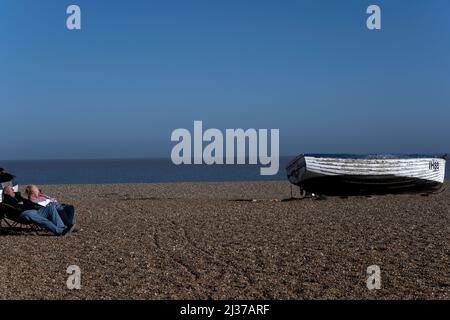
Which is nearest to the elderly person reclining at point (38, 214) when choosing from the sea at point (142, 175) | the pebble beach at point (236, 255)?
the pebble beach at point (236, 255)

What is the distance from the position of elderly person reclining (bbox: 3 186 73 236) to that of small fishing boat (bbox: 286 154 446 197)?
10.4 m

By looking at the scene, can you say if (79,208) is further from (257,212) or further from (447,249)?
(447,249)

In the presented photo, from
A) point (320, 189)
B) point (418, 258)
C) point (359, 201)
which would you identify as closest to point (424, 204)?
point (359, 201)

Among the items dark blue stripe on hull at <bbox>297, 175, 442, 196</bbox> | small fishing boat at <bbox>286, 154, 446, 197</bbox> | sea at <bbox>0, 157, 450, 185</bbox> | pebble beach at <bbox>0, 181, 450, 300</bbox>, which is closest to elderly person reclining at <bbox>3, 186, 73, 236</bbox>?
pebble beach at <bbox>0, 181, 450, 300</bbox>

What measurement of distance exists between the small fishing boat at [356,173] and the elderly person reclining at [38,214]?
34.0 ft

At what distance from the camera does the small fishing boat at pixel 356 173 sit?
20.2m

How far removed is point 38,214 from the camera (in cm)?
1159

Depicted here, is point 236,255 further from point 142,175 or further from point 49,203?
point 142,175

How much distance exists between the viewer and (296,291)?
6.98 m

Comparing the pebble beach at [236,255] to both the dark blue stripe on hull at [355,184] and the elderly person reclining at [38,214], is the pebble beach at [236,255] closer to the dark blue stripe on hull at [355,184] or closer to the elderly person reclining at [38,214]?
the elderly person reclining at [38,214]

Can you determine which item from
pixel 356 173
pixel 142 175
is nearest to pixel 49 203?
pixel 356 173

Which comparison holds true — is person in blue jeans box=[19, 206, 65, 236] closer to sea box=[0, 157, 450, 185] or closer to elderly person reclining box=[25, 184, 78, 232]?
elderly person reclining box=[25, 184, 78, 232]
